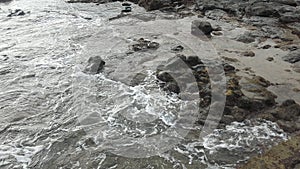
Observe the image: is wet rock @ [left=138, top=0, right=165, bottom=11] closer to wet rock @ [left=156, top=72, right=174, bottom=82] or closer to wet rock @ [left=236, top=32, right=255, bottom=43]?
wet rock @ [left=236, top=32, right=255, bottom=43]

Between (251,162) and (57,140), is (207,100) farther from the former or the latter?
(57,140)

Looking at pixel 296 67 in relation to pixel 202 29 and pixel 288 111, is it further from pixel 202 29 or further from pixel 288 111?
pixel 202 29

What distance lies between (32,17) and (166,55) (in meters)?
11.4

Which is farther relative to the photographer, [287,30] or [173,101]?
[287,30]

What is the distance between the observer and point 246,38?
1399 centimetres

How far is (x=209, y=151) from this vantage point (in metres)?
7.73

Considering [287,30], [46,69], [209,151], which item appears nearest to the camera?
[209,151]

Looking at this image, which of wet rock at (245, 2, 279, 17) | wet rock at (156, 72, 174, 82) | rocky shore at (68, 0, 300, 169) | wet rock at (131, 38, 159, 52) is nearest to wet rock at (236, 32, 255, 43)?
rocky shore at (68, 0, 300, 169)

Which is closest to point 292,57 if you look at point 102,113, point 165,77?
point 165,77

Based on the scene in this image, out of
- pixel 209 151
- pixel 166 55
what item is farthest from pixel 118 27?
pixel 209 151

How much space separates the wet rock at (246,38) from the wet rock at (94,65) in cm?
595

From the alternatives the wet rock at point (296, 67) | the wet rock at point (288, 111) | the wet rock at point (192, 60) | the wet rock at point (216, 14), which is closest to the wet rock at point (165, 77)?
the wet rock at point (192, 60)

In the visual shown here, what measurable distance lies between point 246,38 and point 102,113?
7.60 meters

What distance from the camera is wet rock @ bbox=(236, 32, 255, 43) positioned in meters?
13.8
